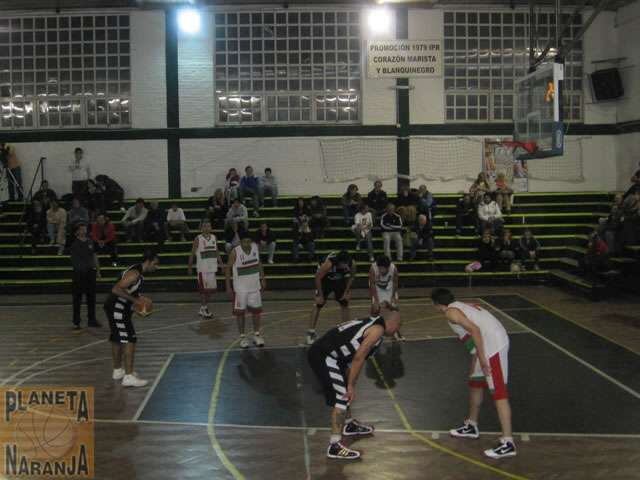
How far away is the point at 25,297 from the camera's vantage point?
20.7m

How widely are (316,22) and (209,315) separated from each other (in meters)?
12.9

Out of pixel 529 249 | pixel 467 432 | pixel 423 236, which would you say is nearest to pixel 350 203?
pixel 423 236

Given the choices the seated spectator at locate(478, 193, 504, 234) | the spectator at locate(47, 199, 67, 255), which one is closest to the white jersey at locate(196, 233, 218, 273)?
the spectator at locate(47, 199, 67, 255)

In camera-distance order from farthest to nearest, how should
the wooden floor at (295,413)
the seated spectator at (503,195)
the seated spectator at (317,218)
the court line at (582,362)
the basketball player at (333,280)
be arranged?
1. the seated spectator at (503,195)
2. the seated spectator at (317,218)
3. the basketball player at (333,280)
4. the court line at (582,362)
5. the wooden floor at (295,413)

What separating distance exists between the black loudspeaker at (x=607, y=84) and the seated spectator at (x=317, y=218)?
33.1ft

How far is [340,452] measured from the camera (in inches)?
310

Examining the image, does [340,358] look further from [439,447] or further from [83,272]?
[83,272]

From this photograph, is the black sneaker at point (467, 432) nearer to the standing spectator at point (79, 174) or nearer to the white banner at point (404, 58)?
the white banner at point (404, 58)

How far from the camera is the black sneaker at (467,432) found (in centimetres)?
848

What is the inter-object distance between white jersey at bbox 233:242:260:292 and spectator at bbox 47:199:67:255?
11088mm

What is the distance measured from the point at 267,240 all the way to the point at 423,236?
13.9 ft

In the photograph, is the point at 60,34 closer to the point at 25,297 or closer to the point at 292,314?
the point at 25,297

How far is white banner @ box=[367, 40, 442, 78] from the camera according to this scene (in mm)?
25859

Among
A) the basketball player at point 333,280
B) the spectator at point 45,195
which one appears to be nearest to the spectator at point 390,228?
the basketball player at point 333,280
